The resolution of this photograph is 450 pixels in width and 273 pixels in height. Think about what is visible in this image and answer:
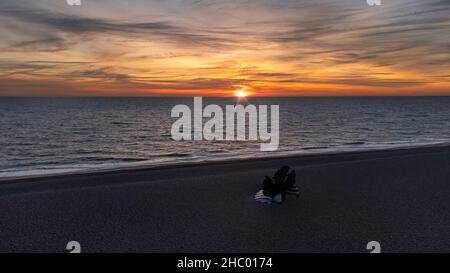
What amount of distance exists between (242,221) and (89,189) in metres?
6.26

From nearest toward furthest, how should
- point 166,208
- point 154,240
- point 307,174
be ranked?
point 154,240, point 166,208, point 307,174

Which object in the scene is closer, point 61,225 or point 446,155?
point 61,225

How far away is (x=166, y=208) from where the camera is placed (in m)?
10.6

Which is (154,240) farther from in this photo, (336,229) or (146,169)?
(146,169)

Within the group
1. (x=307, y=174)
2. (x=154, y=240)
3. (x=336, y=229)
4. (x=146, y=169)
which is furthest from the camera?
(x=146, y=169)

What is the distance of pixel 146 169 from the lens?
17312 mm

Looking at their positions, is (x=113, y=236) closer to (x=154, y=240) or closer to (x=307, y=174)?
(x=154, y=240)
